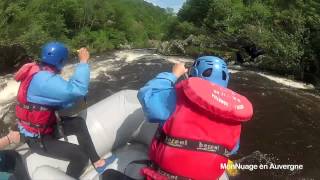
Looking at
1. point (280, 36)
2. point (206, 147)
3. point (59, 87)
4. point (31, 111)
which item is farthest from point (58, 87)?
point (280, 36)

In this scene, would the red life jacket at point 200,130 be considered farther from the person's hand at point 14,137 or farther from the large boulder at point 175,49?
the large boulder at point 175,49

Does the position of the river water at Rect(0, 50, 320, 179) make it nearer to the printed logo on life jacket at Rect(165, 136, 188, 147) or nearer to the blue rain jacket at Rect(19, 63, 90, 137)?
the blue rain jacket at Rect(19, 63, 90, 137)

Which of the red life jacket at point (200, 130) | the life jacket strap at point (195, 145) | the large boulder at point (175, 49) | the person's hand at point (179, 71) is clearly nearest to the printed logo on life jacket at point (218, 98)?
the red life jacket at point (200, 130)

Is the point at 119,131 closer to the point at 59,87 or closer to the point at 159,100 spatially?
the point at 59,87

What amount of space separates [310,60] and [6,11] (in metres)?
9.58

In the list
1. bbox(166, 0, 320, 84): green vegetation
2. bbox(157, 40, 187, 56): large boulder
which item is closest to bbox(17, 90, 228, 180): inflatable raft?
bbox(166, 0, 320, 84): green vegetation

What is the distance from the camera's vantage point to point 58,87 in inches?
111

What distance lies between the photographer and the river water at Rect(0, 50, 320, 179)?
567 cm

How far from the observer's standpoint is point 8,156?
118 inches

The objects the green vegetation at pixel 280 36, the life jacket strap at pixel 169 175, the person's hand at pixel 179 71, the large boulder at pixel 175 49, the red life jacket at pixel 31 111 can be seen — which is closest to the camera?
the life jacket strap at pixel 169 175

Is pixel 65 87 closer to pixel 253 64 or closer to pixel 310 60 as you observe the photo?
pixel 310 60

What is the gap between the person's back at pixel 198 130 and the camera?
6.79 feet

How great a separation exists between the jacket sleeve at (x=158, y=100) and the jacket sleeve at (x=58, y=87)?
0.59 meters

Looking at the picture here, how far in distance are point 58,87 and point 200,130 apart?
3.82ft
